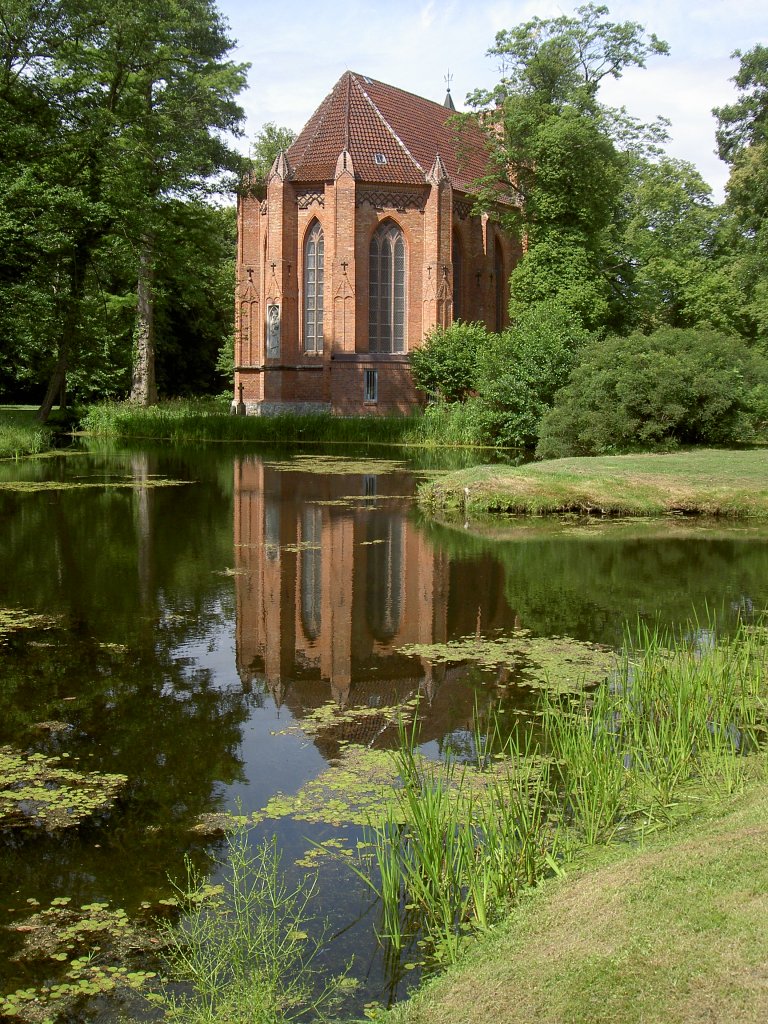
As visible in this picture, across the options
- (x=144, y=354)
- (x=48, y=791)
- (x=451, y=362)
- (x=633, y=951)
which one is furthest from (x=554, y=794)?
(x=144, y=354)

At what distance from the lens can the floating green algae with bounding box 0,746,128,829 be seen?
16.7 ft

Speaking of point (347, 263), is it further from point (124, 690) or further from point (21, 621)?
point (124, 690)

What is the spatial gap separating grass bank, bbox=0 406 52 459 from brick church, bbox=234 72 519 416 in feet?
51.1

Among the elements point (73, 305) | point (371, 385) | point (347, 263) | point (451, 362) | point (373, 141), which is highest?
point (373, 141)

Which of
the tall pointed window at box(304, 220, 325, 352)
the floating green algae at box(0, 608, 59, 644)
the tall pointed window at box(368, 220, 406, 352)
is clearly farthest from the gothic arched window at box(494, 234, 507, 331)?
the floating green algae at box(0, 608, 59, 644)

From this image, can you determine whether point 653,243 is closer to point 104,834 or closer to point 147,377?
point 147,377

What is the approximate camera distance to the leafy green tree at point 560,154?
128ft

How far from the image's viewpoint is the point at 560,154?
38.2 meters

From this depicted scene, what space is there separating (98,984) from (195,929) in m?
0.44

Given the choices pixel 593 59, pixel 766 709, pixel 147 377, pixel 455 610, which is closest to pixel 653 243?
pixel 593 59

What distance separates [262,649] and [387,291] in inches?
1520

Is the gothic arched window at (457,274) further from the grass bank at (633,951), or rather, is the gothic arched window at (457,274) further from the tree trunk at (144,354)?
the grass bank at (633,951)

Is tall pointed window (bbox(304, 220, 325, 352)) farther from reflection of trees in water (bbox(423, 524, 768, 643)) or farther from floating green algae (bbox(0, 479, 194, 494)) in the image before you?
reflection of trees in water (bbox(423, 524, 768, 643))

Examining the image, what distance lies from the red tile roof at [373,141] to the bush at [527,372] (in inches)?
678
